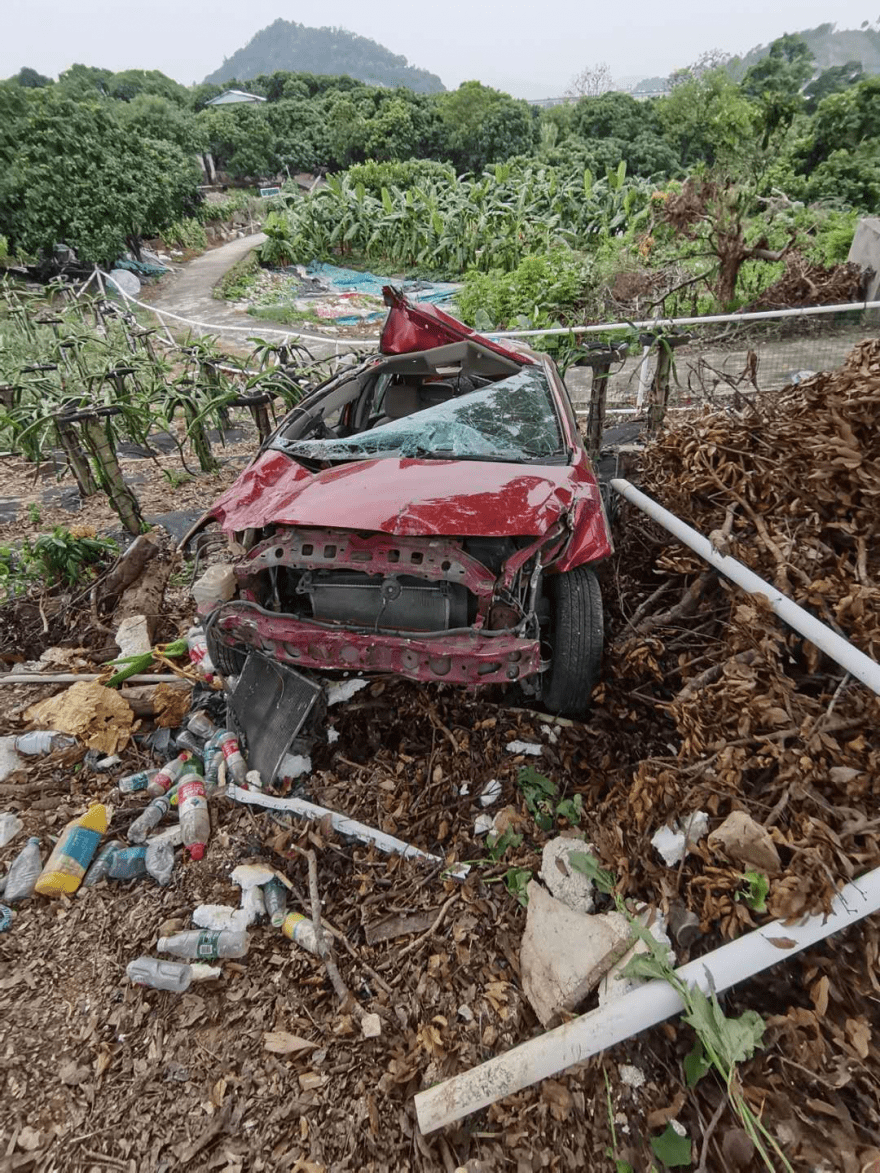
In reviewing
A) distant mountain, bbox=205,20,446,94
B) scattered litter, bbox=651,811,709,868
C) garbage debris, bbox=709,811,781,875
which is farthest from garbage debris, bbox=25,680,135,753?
distant mountain, bbox=205,20,446,94

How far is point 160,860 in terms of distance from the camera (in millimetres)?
2311

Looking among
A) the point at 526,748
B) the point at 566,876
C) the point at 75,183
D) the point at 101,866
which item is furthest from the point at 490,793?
the point at 75,183

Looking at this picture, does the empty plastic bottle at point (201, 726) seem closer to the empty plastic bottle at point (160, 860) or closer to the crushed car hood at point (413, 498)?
the empty plastic bottle at point (160, 860)

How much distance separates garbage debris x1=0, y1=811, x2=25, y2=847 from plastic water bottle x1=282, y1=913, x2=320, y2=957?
1.25 metres

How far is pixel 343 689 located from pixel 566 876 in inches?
52.1

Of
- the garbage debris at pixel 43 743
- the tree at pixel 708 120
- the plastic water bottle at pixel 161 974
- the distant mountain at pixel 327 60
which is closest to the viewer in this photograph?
the plastic water bottle at pixel 161 974

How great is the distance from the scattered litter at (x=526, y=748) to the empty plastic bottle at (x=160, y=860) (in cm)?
144

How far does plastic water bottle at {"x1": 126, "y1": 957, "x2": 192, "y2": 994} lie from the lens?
Answer: 1.93 meters

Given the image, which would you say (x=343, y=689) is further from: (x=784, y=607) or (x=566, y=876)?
(x=784, y=607)

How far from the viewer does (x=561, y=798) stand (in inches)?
96.6

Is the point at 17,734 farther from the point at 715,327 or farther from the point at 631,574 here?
the point at 715,327

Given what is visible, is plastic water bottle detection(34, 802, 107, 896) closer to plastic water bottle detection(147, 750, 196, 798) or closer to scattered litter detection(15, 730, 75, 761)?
plastic water bottle detection(147, 750, 196, 798)

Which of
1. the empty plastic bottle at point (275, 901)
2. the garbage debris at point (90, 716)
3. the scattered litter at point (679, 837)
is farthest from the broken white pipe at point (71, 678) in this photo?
the scattered litter at point (679, 837)

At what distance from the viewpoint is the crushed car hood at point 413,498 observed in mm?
2346
